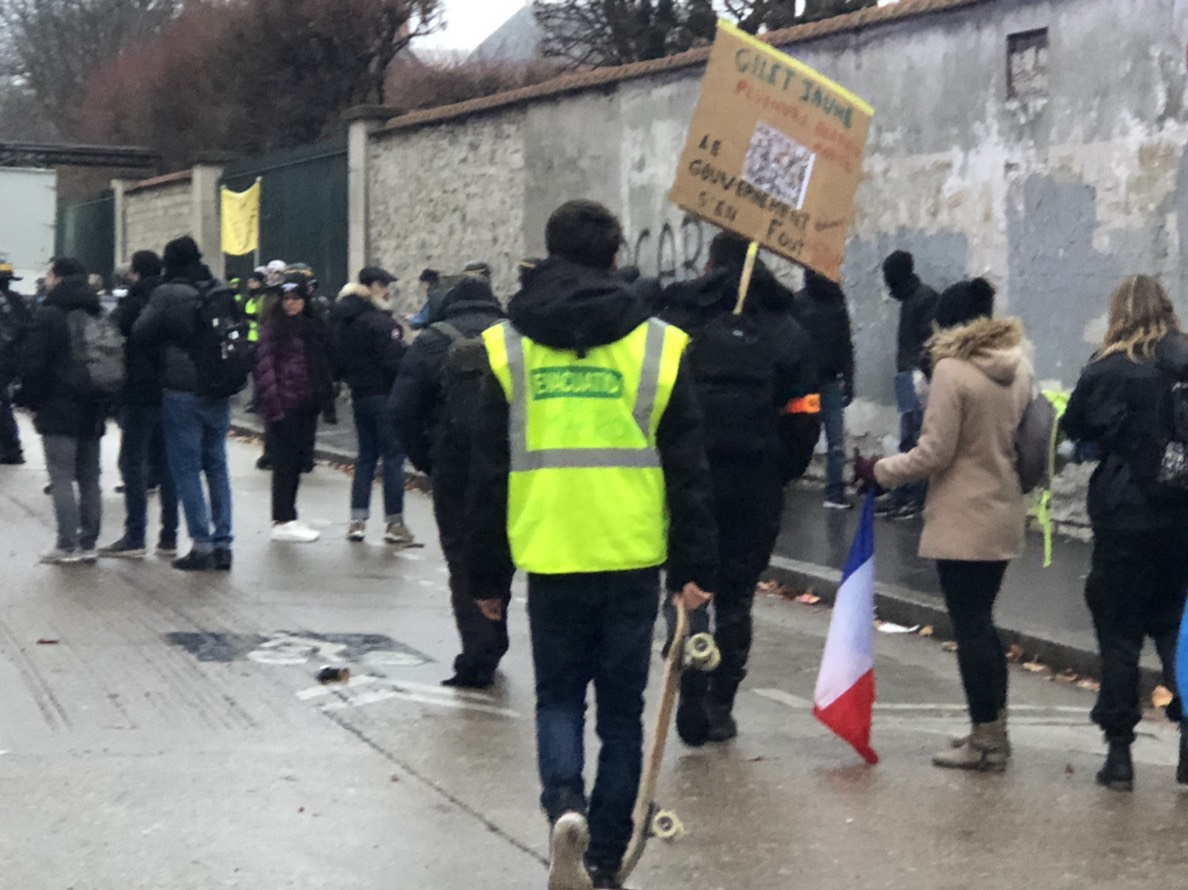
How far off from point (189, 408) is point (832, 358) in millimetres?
4559

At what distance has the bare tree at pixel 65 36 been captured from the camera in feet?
182

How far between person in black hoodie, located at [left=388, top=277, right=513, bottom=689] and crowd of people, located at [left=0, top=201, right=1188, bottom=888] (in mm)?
13

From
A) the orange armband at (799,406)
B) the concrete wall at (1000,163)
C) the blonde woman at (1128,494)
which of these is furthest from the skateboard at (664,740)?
the concrete wall at (1000,163)

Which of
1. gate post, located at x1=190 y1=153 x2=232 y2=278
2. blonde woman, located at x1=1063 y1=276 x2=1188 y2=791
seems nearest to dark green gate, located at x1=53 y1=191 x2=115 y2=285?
gate post, located at x1=190 y1=153 x2=232 y2=278

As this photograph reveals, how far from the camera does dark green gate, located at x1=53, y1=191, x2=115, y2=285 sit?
124 feet

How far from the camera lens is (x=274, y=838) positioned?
19.4ft

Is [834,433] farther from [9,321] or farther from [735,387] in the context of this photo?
[735,387]

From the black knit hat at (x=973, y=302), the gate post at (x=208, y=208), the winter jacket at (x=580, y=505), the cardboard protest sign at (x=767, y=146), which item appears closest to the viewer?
the winter jacket at (x=580, y=505)

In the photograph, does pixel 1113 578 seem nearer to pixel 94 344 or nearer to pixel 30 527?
pixel 94 344

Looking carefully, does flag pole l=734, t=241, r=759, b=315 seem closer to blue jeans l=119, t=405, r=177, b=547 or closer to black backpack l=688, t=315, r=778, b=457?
black backpack l=688, t=315, r=778, b=457

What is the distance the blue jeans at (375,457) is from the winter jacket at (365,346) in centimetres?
11

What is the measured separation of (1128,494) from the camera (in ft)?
22.5

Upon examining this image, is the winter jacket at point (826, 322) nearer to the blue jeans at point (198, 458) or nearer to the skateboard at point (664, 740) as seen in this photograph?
the blue jeans at point (198, 458)

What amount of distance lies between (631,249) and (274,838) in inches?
493
